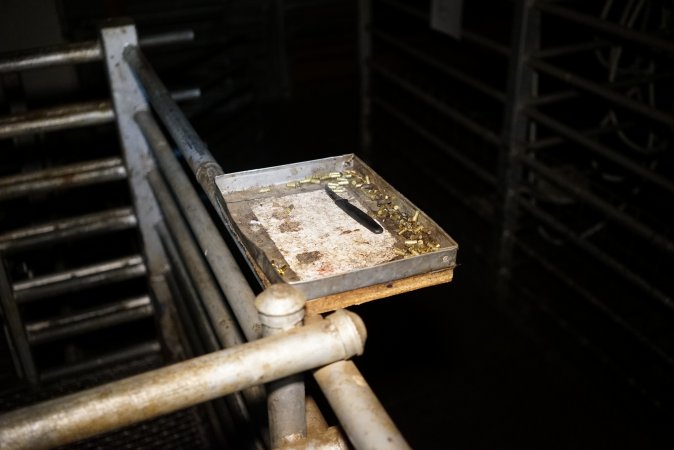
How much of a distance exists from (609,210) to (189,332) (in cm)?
181

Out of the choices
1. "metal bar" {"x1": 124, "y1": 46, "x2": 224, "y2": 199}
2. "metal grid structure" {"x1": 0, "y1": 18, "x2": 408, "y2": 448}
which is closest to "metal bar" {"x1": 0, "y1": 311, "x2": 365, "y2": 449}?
"metal grid structure" {"x1": 0, "y1": 18, "x2": 408, "y2": 448}


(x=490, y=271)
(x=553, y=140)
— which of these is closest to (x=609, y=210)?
(x=553, y=140)

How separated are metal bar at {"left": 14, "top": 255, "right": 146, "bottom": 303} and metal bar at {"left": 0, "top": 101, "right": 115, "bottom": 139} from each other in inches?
21.1

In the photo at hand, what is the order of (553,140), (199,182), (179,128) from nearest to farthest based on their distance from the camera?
(199,182) → (179,128) → (553,140)

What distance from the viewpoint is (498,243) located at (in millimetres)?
3662

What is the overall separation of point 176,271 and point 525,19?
6.50 feet

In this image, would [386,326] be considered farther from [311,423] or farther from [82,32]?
[82,32]

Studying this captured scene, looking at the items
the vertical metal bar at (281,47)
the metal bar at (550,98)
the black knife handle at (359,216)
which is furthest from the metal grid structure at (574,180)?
the black knife handle at (359,216)

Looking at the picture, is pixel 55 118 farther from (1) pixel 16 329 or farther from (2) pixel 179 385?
(2) pixel 179 385

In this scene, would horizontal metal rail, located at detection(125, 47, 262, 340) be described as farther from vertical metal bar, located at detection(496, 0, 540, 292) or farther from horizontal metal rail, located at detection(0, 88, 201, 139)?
vertical metal bar, located at detection(496, 0, 540, 292)

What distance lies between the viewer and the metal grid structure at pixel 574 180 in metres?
2.89

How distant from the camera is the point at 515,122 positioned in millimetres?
3299

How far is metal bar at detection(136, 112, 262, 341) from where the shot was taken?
3.57ft

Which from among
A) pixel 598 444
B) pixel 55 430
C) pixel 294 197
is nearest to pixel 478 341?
pixel 598 444
